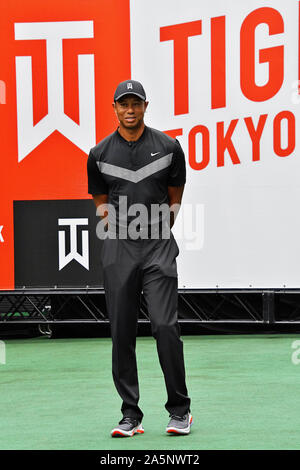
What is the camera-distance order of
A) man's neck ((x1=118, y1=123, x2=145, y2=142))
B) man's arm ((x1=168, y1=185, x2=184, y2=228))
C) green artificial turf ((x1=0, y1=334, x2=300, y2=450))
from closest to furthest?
green artificial turf ((x1=0, y1=334, x2=300, y2=450)) → man's neck ((x1=118, y1=123, x2=145, y2=142)) → man's arm ((x1=168, y1=185, x2=184, y2=228))

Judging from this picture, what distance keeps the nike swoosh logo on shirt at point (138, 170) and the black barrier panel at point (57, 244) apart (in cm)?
392

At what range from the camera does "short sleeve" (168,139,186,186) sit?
4328 mm

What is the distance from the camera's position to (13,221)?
27.3ft

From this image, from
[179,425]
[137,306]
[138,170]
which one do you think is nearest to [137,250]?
[137,306]

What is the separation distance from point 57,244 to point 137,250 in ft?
13.4

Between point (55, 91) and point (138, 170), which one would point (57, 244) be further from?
point (138, 170)

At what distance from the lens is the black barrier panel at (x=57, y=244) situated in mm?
8242

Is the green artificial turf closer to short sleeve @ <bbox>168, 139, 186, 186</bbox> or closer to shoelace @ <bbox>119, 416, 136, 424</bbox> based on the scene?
shoelace @ <bbox>119, 416, 136, 424</bbox>

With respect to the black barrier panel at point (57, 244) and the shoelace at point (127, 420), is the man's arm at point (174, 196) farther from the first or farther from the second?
the black barrier panel at point (57, 244)

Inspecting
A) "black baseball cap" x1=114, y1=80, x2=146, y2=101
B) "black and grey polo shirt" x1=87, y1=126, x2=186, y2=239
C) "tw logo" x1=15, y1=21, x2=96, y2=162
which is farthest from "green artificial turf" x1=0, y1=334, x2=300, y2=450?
"tw logo" x1=15, y1=21, x2=96, y2=162

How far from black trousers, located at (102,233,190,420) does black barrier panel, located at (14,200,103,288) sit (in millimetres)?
3909

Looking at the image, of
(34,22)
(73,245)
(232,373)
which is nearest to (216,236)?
(73,245)

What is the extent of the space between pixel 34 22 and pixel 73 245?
7.64 ft

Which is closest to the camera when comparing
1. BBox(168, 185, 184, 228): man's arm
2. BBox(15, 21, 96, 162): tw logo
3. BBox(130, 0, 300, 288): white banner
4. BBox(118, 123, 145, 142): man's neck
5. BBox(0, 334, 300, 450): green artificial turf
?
BBox(0, 334, 300, 450): green artificial turf
